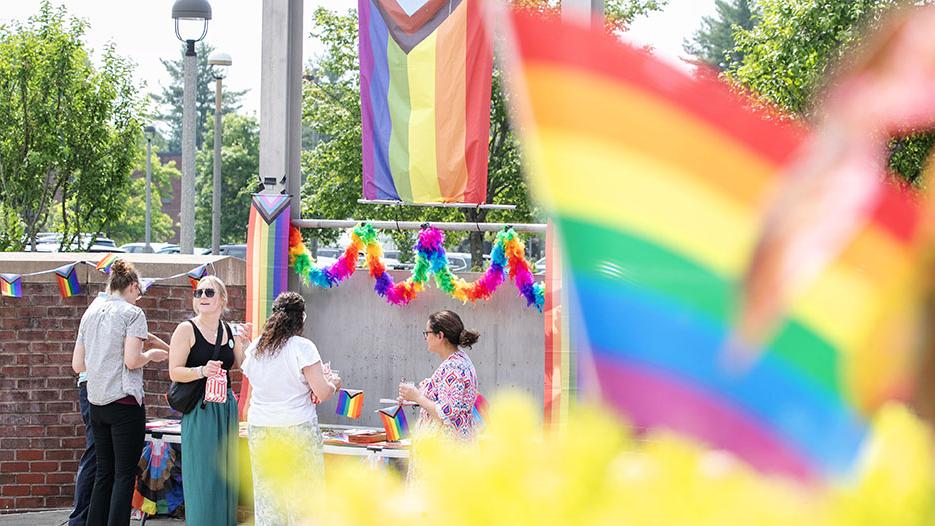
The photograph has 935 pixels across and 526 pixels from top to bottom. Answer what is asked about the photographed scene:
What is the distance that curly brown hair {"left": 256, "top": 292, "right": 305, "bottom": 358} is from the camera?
6.42 meters

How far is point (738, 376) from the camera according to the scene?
34.6 inches

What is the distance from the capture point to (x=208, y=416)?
7.13m

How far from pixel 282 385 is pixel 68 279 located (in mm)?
2927

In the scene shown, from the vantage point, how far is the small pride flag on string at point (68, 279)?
28.0ft

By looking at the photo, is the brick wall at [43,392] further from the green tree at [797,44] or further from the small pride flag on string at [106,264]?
the green tree at [797,44]

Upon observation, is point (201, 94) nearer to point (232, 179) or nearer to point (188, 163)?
point (232, 179)

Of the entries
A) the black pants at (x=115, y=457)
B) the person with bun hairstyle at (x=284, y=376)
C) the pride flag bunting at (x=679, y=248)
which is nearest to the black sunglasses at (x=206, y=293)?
the person with bun hairstyle at (x=284, y=376)

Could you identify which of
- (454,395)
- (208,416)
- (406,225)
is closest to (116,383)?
(208,416)

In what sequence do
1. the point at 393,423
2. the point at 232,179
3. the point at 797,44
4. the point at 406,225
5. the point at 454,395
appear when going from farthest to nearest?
1. the point at 232,179
2. the point at 797,44
3. the point at 406,225
4. the point at 393,423
5. the point at 454,395

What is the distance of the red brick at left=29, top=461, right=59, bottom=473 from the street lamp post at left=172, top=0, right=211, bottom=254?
14.6ft

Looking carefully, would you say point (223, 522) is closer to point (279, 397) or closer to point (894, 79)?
point (279, 397)

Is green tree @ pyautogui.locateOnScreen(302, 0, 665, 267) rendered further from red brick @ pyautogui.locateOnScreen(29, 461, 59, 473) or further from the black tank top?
the black tank top

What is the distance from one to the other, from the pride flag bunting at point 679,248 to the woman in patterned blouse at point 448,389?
16.6 feet

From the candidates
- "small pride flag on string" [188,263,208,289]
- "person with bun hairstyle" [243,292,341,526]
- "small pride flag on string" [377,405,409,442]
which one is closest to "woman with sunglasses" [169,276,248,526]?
"person with bun hairstyle" [243,292,341,526]
